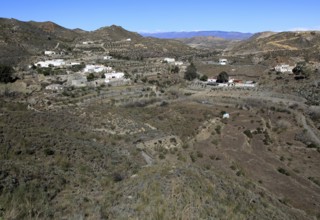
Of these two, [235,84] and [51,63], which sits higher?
[51,63]

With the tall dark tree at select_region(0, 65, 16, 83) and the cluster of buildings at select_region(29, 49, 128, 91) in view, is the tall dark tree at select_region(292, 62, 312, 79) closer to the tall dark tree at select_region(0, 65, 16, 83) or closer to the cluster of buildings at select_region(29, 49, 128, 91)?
the cluster of buildings at select_region(29, 49, 128, 91)

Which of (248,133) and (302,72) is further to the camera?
(302,72)

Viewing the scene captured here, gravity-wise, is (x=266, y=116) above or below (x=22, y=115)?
below

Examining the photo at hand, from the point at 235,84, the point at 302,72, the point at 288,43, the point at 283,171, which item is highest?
the point at 283,171

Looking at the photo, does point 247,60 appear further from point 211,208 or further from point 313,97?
point 211,208

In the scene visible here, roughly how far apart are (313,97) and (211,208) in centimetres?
4261

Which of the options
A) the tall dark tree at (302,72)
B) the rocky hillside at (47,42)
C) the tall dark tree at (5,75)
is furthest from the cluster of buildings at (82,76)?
the tall dark tree at (302,72)

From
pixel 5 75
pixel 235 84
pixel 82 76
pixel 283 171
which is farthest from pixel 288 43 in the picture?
pixel 283 171

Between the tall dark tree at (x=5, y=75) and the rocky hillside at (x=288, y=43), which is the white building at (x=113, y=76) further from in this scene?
the rocky hillside at (x=288, y=43)

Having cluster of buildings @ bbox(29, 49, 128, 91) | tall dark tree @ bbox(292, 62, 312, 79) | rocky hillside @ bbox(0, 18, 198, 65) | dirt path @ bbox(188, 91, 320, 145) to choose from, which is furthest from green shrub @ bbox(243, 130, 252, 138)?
rocky hillside @ bbox(0, 18, 198, 65)

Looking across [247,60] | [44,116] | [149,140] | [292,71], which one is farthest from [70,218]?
[247,60]

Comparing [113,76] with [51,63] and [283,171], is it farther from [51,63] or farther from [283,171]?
[283,171]

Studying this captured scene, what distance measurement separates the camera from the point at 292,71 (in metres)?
60.3

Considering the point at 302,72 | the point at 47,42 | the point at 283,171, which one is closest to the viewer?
the point at 283,171
